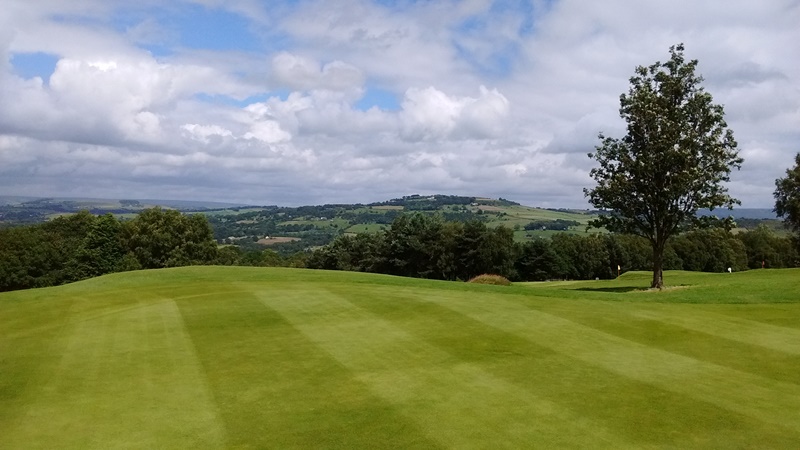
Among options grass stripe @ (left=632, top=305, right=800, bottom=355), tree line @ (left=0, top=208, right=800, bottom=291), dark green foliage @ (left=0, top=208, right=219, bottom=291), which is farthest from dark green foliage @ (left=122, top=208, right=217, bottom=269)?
grass stripe @ (left=632, top=305, right=800, bottom=355)

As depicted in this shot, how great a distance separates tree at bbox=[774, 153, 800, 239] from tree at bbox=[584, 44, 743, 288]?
112ft

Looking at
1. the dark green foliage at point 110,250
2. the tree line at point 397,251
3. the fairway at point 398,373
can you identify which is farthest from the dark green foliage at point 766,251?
the fairway at point 398,373

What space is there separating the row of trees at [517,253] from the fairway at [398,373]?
78.3m

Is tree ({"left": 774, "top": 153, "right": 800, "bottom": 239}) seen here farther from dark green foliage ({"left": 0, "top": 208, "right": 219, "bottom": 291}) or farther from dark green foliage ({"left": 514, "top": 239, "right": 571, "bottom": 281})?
dark green foliage ({"left": 0, "top": 208, "right": 219, "bottom": 291})

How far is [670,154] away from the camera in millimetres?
32812

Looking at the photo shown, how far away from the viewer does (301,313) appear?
2031 cm

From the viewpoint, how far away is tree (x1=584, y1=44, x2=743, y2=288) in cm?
3334

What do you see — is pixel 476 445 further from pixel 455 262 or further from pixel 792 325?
pixel 455 262

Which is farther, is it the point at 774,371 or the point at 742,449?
the point at 774,371

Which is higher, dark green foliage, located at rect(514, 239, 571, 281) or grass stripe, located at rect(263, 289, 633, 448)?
grass stripe, located at rect(263, 289, 633, 448)

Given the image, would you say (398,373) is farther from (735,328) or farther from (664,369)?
(735,328)

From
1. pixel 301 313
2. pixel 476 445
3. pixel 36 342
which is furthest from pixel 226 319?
pixel 476 445

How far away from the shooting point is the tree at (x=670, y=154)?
33.3 m

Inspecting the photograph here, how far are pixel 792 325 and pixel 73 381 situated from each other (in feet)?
68.8
